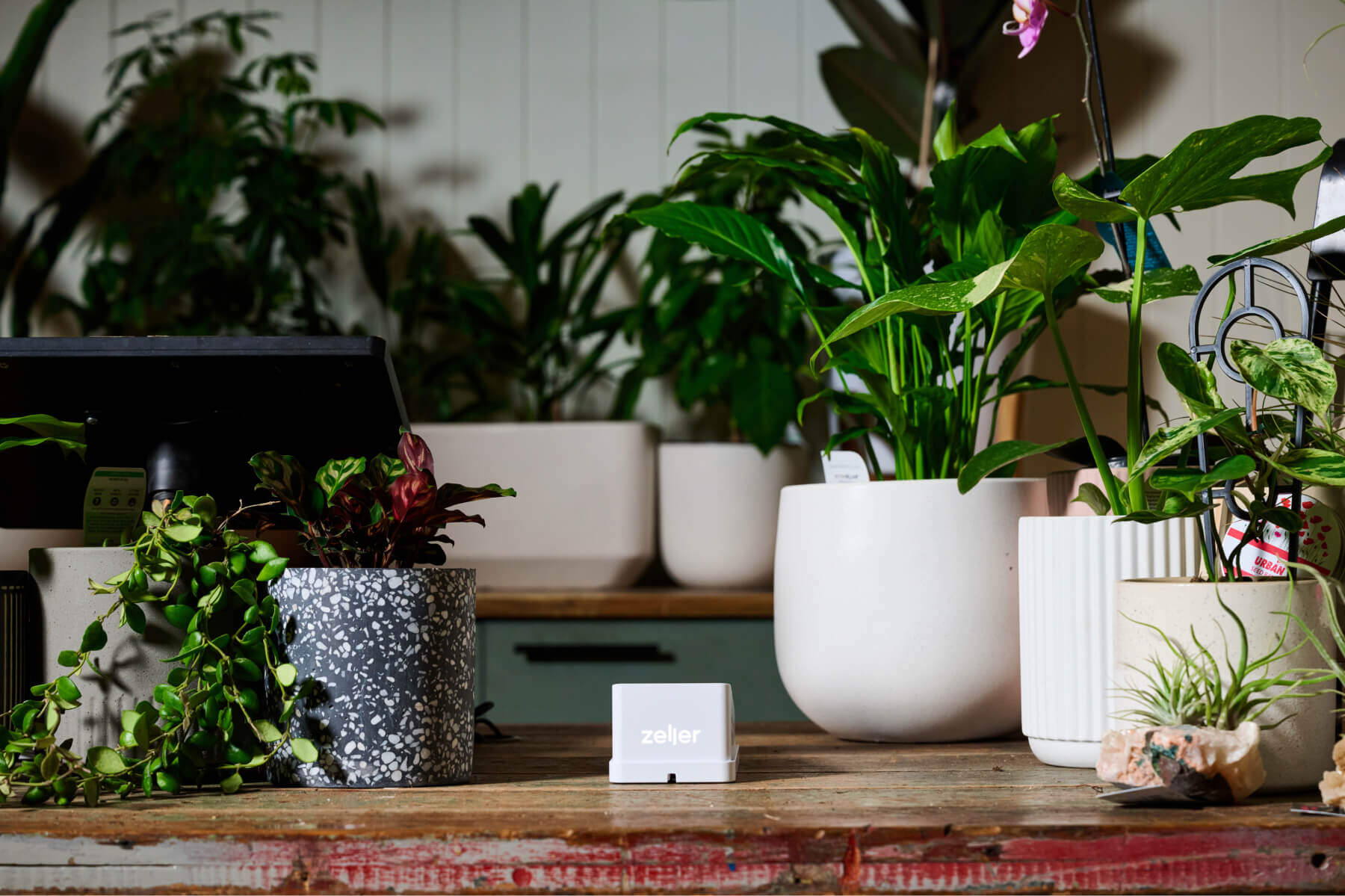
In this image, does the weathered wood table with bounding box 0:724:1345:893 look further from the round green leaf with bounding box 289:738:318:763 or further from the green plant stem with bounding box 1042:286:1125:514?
the green plant stem with bounding box 1042:286:1125:514

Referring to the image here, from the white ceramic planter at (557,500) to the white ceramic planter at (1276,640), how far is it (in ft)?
4.16

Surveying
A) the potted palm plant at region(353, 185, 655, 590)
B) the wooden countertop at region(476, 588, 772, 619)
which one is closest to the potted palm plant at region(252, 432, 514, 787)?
the wooden countertop at region(476, 588, 772, 619)

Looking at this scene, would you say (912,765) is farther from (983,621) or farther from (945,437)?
(945,437)

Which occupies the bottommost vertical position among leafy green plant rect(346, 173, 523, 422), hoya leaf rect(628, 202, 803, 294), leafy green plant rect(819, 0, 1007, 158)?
hoya leaf rect(628, 202, 803, 294)

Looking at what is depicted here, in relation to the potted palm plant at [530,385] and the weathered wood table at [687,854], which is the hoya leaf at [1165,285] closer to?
the weathered wood table at [687,854]

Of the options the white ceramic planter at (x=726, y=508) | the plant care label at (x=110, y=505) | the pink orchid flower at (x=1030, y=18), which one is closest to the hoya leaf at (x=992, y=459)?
the pink orchid flower at (x=1030, y=18)

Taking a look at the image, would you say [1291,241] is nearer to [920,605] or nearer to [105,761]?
[920,605]

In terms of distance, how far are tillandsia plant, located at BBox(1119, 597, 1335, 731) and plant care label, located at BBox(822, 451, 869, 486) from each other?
345 mm

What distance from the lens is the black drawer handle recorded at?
165cm

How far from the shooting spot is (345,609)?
1.92 ft

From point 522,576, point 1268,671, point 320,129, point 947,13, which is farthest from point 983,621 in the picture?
point 320,129

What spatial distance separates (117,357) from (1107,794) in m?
0.60

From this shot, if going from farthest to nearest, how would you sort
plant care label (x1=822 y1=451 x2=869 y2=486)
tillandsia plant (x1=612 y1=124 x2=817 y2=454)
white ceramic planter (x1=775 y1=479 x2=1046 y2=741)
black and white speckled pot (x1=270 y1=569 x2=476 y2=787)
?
tillandsia plant (x1=612 y1=124 x2=817 y2=454)
plant care label (x1=822 y1=451 x2=869 y2=486)
white ceramic planter (x1=775 y1=479 x2=1046 y2=741)
black and white speckled pot (x1=270 y1=569 x2=476 y2=787)

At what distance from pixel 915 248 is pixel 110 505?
587 mm
